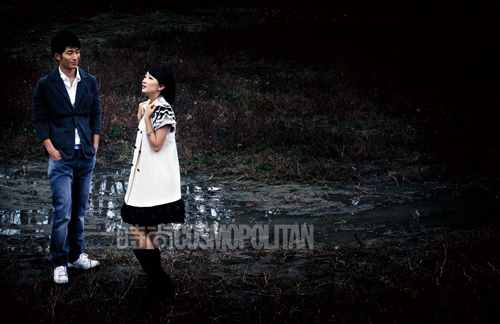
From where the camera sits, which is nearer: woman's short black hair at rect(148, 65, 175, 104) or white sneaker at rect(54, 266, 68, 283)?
woman's short black hair at rect(148, 65, 175, 104)

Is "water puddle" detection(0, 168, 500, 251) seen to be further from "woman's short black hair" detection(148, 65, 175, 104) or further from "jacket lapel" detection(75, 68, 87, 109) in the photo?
"woman's short black hair" detection(148, 65, 175, 104)

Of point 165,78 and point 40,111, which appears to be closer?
point 165,78

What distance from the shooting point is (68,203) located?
4.03m

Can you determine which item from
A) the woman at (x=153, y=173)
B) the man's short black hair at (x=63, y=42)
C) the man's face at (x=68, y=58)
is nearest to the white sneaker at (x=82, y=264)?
the woman at (x=153, y=173)

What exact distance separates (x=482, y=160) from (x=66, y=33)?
7919mm

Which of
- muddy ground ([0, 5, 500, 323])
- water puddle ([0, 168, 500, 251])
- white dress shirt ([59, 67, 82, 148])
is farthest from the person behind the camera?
water puddle ([0, 168, 500, 251])

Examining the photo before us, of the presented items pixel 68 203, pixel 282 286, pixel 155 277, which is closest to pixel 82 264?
pixel 68 203

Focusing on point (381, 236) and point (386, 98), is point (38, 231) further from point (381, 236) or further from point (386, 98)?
point (386, 98)

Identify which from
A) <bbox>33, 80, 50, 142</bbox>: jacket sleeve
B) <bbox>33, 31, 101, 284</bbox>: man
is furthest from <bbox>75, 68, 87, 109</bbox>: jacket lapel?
<bbox>33, 80, 50, 142</bbox>: jacket sleeve

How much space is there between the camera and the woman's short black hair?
3602 mm

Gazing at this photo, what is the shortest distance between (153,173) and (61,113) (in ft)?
3.69

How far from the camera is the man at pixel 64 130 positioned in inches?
156

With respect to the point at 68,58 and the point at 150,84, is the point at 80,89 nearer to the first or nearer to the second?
the point at 68,58

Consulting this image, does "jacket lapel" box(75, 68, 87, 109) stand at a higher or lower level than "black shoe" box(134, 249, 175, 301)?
Result: higher
